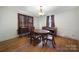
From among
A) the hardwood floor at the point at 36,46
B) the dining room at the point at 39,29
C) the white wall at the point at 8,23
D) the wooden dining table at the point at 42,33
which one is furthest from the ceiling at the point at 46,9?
the hardwood floor at the point at 36,46

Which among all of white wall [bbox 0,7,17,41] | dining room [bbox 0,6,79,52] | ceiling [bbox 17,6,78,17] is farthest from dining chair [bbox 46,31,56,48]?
white wall [bbox 0,7,17,41]

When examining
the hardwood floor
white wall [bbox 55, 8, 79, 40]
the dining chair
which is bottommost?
the hardwood floor

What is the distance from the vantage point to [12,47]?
1936 millimetres

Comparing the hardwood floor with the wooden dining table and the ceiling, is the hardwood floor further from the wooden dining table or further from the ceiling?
the ceiling

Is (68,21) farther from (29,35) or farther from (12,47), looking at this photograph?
(12,47)

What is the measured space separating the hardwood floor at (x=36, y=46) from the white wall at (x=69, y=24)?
4.8 inches

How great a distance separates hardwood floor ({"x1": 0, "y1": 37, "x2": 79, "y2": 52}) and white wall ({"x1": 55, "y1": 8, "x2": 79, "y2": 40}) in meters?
0.12

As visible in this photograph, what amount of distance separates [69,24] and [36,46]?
2.62 ft

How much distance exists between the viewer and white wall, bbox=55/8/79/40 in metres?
1.92

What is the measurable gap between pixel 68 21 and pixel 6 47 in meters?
1.35

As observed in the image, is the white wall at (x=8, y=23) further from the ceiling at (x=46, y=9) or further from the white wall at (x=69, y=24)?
the white wall at (x=69, y=24)

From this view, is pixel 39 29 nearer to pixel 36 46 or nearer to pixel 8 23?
pixel 36 46
